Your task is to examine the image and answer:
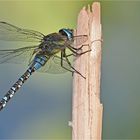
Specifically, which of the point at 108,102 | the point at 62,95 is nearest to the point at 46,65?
the point at 62,95

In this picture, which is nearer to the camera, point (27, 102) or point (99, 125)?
point (99, 125)

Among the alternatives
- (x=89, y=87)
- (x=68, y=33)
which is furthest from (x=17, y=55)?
(x=89, y=87)

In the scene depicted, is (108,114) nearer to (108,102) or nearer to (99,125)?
(108,102)

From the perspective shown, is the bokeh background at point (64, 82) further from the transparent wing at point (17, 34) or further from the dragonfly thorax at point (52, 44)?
the dragonfly thorax at point (52, 44)

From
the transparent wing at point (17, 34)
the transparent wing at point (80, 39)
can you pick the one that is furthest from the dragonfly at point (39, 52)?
the transparent wing at point (80, 39)

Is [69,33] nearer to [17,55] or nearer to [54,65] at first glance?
[54,65]

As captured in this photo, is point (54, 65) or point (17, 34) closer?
point (54, 65)

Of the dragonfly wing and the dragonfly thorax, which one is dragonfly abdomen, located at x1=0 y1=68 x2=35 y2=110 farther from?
the dragonfly wing
